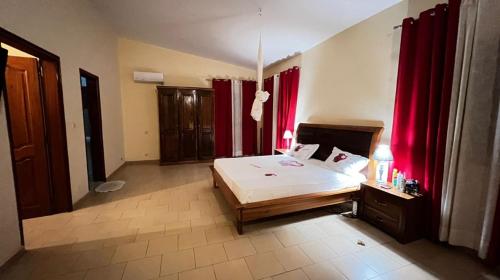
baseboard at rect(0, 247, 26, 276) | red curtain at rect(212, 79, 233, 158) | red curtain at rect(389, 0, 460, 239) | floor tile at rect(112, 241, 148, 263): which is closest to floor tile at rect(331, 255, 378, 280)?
red curtain at rect(389, 0, 460, 239)

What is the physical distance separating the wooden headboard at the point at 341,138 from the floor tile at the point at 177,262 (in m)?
2.47

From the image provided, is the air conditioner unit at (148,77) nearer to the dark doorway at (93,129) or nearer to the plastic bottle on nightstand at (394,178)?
the dark doorway at (93,129)

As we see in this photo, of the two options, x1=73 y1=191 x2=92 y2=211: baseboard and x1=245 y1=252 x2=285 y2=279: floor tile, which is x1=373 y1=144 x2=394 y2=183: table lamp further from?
x1=73 y1=191 x2=92 y2=211: baseboard

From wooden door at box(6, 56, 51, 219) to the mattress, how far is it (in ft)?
7.40

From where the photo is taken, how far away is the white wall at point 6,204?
178cm

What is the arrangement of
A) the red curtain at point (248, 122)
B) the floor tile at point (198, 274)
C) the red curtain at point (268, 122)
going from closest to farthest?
the floor tile at point (198, 274), the red curtain at point (268, 122), the red curtain at point (248, 122)

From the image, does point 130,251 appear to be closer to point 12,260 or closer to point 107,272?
point 107,272

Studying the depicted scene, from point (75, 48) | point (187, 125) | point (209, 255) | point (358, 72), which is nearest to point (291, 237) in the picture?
point (209, 255)

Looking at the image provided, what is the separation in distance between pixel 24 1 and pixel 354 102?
411cm

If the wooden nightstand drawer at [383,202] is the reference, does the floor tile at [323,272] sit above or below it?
below

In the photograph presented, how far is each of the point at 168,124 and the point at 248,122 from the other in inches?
92.7

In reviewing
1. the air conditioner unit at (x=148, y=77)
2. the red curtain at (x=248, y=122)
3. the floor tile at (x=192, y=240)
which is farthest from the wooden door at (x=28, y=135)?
the red curtain at (x=248, y=122)

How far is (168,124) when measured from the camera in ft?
17.2

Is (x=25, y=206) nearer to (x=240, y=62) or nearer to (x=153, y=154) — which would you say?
(x=153, y=154)
